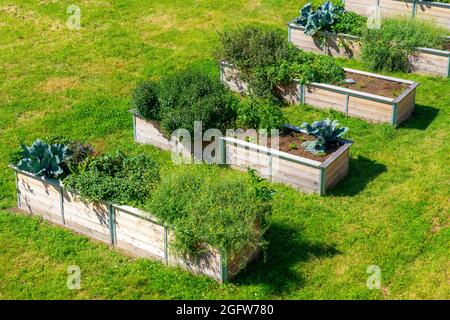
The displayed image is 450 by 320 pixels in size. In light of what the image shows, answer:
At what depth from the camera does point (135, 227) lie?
14.3 meters

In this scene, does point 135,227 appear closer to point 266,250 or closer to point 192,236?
point 192,236

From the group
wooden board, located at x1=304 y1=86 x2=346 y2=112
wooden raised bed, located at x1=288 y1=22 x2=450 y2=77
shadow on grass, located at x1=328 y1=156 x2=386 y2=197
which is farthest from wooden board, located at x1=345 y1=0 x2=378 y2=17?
shadow on grass, located at x1=328 y1=156 x2=386 y2=197

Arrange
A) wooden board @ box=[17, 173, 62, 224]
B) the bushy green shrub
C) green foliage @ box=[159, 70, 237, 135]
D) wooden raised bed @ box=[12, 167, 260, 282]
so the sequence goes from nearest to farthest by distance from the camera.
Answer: the bushy green shrub, wooden raised bed @ box=[12, 167, 260, 282], wooden board @ box=[17, 173, 62, 224], green foliage @ box=[159, 70, 237, 135]

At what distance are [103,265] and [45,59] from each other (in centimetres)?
1015

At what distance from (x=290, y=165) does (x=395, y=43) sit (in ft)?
22.1

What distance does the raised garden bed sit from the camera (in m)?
16.1

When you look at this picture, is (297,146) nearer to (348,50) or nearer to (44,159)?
(44,159)

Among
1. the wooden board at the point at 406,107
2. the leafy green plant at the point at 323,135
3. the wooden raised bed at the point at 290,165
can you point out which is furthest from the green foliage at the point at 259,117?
the wooden board at the point at 406,107

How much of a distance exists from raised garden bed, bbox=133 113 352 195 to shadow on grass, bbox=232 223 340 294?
142 centimetres

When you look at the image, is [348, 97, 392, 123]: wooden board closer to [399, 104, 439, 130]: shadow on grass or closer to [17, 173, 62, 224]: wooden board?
[399, 104, 439, 130]: shadow on grass

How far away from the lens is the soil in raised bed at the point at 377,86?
19156 millimetres

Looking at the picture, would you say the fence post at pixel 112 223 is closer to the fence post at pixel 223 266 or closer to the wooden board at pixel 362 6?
the fence post at pixel 223 266

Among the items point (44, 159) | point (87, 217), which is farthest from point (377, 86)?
point (44, 159)

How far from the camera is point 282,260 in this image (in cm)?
1432
